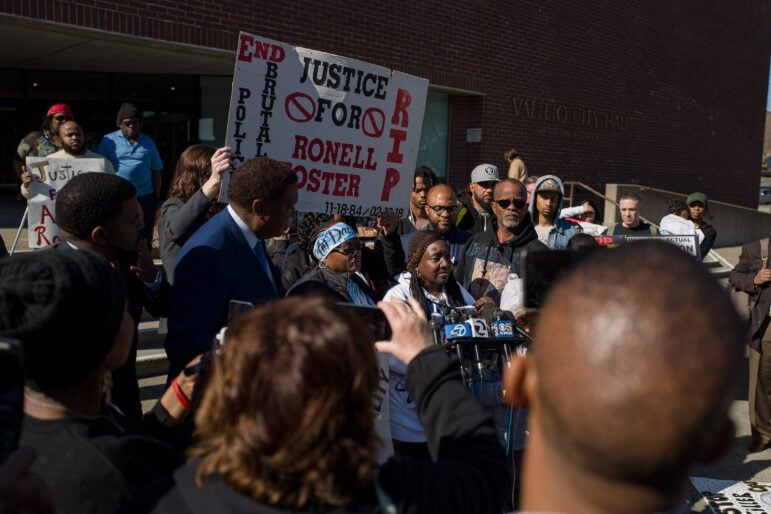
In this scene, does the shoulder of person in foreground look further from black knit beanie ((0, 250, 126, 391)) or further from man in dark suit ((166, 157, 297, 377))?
man in dark suit ((166, 157, 297, 377))

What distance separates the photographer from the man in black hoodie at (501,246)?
4.62 m

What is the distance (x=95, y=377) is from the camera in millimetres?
1721

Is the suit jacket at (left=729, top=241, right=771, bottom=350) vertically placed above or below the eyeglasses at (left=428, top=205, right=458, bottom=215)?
below

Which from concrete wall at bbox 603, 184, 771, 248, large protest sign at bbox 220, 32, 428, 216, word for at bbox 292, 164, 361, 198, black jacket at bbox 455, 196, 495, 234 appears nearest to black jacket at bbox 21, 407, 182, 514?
large protest sign at bbox 220, 32, 428, 216

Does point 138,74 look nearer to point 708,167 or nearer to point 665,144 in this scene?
point 665,144

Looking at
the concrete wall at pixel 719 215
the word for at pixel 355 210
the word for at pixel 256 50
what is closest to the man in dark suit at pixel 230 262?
the word for at pixel 256 50

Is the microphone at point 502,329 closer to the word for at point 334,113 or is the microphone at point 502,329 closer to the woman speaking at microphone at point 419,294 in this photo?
the woman speaking at microphone at point 419,294

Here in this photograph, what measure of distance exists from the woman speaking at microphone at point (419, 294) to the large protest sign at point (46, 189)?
8.46 feet

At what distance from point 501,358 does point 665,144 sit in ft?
51.5

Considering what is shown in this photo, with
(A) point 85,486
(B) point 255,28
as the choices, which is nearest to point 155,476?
(A) point 85,486

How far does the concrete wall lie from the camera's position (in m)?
14.9

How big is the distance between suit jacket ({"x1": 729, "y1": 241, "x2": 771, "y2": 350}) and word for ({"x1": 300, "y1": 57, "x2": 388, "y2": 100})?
11.2 ft

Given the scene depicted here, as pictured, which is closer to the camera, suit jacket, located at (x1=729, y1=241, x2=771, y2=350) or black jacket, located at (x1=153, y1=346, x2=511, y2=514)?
black jacket, located at (x1=153, y1=346, x2=511, y2=514)

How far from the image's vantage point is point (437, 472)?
4.88 feet
